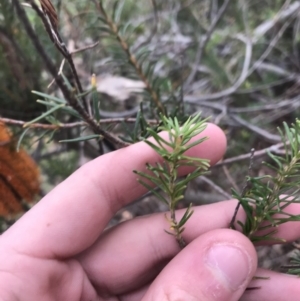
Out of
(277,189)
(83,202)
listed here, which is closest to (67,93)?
(83,202)

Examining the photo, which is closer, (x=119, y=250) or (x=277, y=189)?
(x=277, y=189)

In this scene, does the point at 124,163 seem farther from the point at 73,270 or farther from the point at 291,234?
the point at 291,234

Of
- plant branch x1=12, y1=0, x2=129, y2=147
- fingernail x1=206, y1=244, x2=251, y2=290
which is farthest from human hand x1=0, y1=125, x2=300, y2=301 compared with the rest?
plant branch x1=12, y1=0, x2=129, y2=147

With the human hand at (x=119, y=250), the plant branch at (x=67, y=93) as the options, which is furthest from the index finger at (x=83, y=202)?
the plant branch at (x=67, y=93)

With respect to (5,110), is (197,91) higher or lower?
lower

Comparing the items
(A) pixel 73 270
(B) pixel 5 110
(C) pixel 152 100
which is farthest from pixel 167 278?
(B) pixel 5 110

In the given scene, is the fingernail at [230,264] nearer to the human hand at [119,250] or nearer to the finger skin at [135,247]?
the human hand at [119,250]

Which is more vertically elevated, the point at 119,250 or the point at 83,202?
the point at 83,202

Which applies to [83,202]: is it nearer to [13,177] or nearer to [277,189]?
[13,177]
